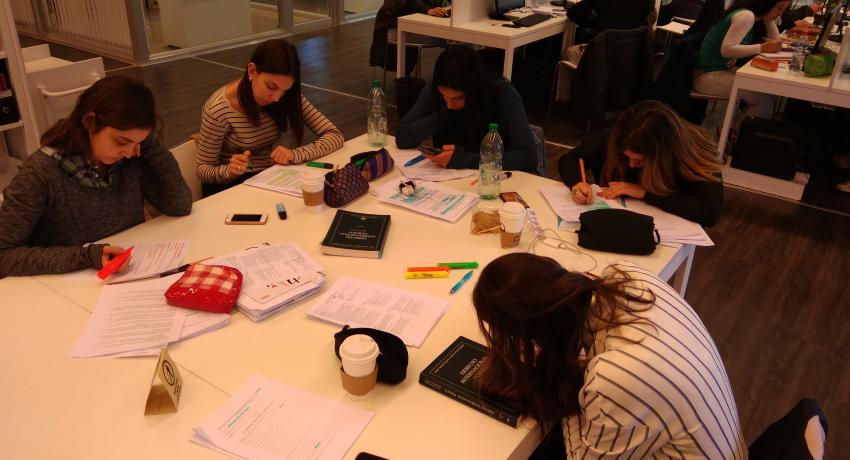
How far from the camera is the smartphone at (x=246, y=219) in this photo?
2152 millimetres

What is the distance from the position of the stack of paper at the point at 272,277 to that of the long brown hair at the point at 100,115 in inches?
18.7

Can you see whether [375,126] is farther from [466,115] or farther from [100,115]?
[100,115]

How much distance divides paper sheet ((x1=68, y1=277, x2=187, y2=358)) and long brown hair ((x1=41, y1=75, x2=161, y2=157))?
0.45m

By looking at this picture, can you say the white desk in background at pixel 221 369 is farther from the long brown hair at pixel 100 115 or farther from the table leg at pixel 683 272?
the long brown hair at pixel 100 115

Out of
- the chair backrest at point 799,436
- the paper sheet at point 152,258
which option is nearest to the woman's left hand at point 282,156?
the paper sheet at point 152,258

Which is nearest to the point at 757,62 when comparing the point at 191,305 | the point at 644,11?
the point at 644,11

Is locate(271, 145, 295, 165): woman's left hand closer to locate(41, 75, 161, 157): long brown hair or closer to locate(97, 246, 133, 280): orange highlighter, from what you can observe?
locate(41, 75, 161, 157): long brown hair

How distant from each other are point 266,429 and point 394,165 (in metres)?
1.50

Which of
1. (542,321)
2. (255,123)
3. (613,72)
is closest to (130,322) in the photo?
(542,321)

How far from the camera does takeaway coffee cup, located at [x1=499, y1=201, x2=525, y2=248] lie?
1983mm

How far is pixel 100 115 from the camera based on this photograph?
1.86 metres

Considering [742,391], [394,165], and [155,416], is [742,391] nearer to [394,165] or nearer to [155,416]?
[394,165]

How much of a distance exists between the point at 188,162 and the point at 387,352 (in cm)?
149

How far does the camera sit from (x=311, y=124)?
2.85 m
